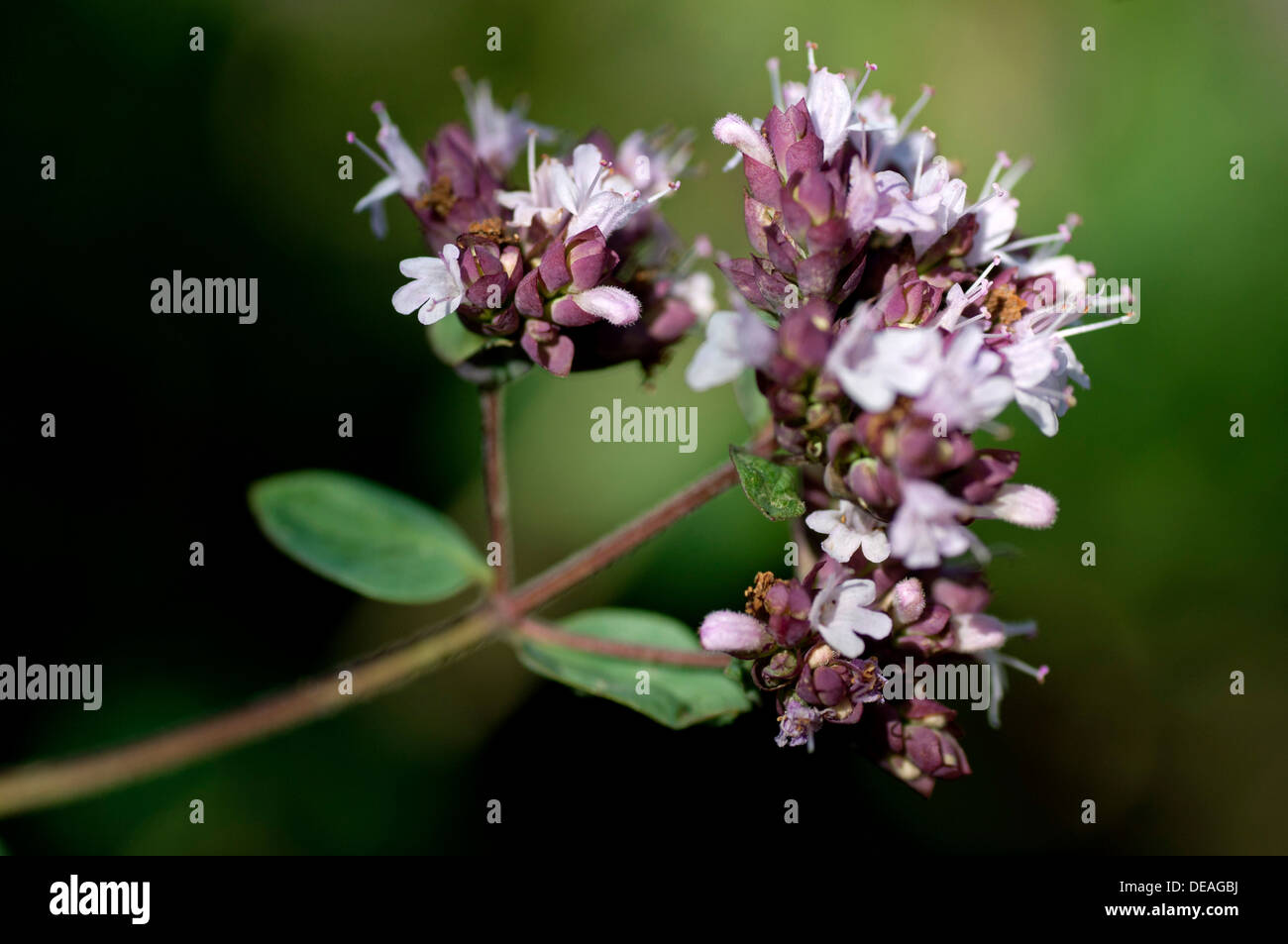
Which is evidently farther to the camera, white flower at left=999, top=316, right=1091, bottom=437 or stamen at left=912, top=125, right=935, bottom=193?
stamen at left=912, top=125, right=935, bottom=193

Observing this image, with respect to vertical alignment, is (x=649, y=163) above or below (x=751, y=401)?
above

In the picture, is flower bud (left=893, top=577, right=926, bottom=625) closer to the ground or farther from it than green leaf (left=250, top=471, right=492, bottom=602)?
closer to the ground

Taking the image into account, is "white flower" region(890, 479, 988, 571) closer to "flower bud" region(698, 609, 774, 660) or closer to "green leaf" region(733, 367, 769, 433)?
"flower bud" region(698, 609, 774, 660)

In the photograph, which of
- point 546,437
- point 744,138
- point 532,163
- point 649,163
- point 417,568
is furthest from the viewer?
point 546,437

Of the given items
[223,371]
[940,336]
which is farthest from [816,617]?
[223,371]

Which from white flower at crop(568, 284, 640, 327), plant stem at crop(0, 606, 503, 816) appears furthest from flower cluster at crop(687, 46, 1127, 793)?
plant stem at crop(0, 606, 503, 816)

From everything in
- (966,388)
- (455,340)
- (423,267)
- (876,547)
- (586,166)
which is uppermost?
(586,166)

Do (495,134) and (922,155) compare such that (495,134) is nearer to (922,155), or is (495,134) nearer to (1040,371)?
(922,155)

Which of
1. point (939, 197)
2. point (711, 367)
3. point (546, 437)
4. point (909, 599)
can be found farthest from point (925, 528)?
point (546, 437)
